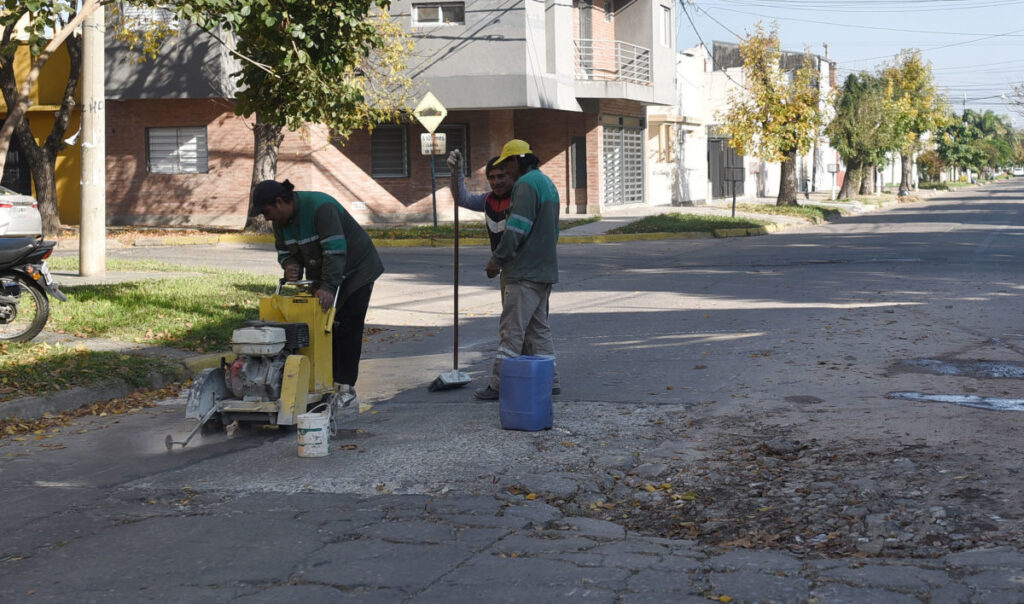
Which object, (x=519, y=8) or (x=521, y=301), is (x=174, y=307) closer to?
(x=521, y=301)

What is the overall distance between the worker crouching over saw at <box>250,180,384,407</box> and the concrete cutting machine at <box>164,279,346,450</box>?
212mm

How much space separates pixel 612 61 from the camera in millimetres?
36688

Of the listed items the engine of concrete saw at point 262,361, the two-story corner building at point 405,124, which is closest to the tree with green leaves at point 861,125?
the two-story corner building at point 405,124

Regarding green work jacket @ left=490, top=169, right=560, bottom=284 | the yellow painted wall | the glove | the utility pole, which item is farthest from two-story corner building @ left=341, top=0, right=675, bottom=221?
green work jacket @ left=490, top=169, right=560, bottom=284

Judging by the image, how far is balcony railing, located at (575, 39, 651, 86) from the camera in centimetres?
3506

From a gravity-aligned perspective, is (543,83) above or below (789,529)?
above

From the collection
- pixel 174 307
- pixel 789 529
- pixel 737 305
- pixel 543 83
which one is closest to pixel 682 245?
pixel 543 83

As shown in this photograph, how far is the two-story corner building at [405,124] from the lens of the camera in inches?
1227

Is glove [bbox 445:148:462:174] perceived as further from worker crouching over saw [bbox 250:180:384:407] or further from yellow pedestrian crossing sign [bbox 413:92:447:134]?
yellow pedestrian crossing sign [bbox 413:92:447:134]

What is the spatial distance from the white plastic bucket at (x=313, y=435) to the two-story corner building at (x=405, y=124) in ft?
81.7

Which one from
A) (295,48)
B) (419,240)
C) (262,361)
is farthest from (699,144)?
(262,361)

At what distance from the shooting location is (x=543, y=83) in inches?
1249

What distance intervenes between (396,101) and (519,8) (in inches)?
180

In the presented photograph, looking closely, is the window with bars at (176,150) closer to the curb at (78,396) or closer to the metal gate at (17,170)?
the metal gate at (17,170)
